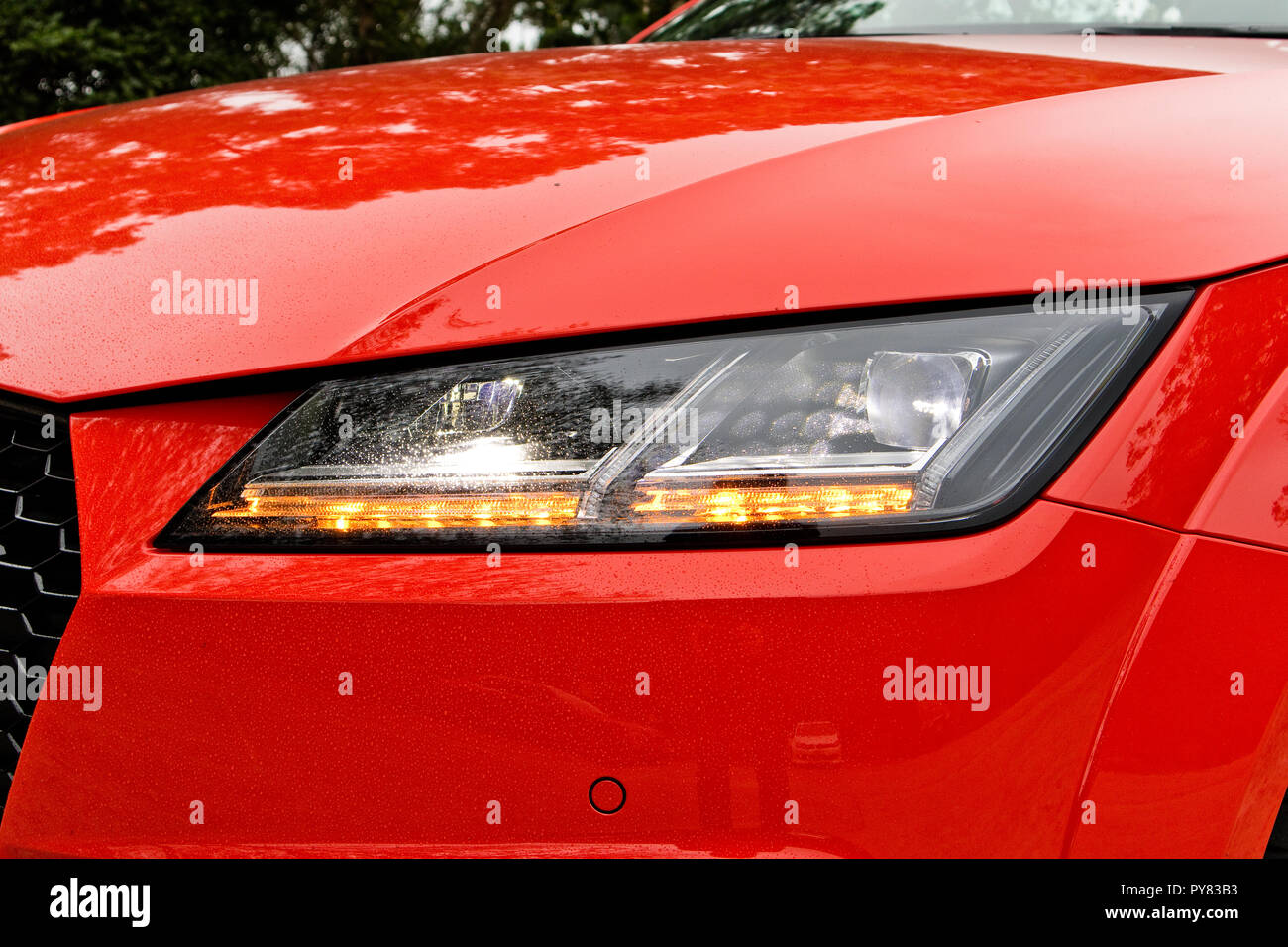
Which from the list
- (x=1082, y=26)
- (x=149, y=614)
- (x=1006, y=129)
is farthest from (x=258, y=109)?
(x=1082, y=26)

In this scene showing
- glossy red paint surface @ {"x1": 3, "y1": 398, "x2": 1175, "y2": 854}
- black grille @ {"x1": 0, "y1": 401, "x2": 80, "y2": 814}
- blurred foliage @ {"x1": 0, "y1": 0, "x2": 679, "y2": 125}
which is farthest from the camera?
blurred foliage @ {"x1": 0, "y1": 0, "x2": 679, "y2": 125}

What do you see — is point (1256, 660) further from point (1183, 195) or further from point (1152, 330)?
point (1183, 195)

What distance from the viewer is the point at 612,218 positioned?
1.09 metres

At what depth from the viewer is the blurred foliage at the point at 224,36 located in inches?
316

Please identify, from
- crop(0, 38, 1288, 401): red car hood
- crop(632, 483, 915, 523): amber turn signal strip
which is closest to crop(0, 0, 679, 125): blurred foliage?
crop(0, 38, 1288, 401): red car hood

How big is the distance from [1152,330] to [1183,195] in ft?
0.52

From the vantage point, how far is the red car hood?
1026mm

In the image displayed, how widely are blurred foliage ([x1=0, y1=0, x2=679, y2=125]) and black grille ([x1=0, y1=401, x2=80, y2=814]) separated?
6.15 metres

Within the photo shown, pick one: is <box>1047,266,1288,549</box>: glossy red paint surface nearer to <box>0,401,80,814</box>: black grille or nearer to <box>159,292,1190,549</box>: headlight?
<box>159,292,1190,549</box>: headlight

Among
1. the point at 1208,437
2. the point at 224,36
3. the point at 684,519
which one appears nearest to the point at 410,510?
the point at 684,519

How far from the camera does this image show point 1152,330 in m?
1.01

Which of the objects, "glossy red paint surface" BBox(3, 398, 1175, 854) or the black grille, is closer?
"glossy red paint surface" BBox(3, 398, 1175, 854)

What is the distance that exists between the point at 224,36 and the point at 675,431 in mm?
10488

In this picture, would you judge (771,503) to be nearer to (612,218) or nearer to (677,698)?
(677,698)
